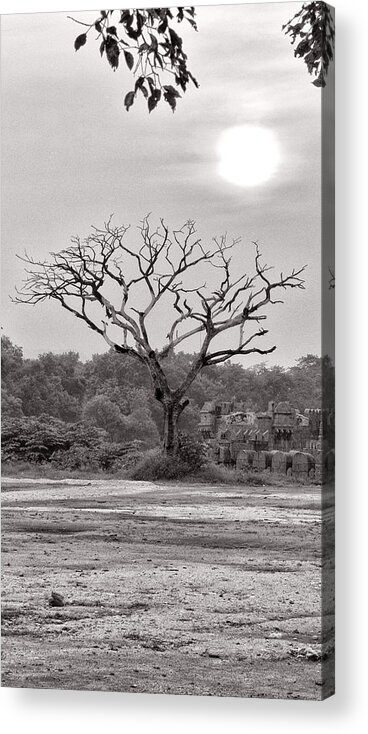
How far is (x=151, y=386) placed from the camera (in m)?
6.64

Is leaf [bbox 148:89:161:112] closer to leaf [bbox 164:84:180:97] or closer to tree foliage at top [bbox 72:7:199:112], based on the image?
leaf [bbox 164:84:180:97]

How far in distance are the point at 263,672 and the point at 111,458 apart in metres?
1.20

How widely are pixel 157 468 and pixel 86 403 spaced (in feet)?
1.44

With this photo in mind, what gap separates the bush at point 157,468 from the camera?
661 cm

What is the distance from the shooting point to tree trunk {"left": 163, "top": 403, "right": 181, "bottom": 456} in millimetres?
6605

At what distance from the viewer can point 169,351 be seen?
660cm

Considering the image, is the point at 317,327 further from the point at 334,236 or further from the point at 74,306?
the point at 74,306

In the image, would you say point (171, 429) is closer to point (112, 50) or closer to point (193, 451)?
point (193, 451)

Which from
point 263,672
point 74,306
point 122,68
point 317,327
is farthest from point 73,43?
point 263,672

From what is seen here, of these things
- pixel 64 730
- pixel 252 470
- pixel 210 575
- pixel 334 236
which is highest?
pixel 334 236

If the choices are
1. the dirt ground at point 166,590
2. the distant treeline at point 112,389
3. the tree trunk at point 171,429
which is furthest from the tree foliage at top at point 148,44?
the dirt ground at point 166,590

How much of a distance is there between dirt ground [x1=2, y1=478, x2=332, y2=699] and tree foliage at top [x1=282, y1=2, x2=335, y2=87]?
1.81 metres

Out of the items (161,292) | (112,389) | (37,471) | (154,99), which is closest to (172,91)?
(154,99)

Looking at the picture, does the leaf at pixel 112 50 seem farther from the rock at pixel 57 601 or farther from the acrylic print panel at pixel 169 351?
the rock at pixel 57 601
